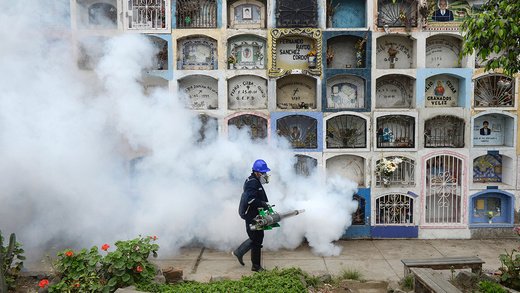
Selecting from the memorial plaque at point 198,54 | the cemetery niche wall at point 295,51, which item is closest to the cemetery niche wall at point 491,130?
the cemetery niche wall at point 295,51

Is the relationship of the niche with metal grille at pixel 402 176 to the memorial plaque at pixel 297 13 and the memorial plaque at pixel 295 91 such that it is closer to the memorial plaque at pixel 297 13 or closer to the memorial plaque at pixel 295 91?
the memorial plaque at pixel 295 91

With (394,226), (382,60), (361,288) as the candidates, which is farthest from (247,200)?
(382,60)

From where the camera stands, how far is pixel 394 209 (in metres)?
10.5

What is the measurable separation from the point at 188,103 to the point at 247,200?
11.1 ft

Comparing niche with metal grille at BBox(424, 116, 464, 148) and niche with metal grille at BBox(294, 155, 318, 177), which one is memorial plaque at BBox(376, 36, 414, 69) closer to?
niche with metal grille at BBox(424, 116, 464, 148)

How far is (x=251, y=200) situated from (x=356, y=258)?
2.50 metres

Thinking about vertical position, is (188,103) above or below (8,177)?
above

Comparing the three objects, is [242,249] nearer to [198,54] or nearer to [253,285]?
[253,285]

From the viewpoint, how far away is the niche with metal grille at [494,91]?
34.7 ft

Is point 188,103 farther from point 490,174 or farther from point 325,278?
point 490,174

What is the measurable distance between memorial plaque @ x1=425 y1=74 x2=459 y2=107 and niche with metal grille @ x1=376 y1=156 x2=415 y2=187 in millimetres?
1475

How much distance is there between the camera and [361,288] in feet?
25.0

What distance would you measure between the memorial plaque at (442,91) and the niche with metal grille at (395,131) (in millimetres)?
677

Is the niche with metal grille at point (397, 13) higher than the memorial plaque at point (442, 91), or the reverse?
the niche with metal grille at point (397, 13)
